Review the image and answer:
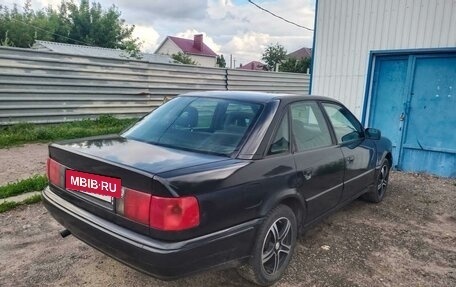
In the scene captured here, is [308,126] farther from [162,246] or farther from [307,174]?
[162,246]

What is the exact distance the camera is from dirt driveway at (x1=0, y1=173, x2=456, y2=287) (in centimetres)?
278

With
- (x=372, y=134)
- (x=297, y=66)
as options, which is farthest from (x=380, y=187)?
(x=297, y=66)

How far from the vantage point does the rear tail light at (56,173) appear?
264cm

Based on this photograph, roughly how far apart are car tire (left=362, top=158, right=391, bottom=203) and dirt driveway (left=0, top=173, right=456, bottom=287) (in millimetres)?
214

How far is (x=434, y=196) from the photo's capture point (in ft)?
17.4

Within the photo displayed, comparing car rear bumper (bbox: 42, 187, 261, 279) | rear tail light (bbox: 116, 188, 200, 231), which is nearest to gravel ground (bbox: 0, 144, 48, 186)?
car rear bumper (bbox: 42, 187, 261, 279)

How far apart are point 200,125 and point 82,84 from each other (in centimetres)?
729

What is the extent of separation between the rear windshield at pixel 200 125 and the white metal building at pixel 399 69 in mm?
5046

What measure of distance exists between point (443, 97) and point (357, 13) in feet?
7.87

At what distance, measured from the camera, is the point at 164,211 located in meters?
2.01

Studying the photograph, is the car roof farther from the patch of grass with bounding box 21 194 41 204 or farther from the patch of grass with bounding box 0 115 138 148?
the patch of grass with bounding box 0 115 138 148

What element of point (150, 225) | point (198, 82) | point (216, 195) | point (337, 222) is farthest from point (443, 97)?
point (198, 82)

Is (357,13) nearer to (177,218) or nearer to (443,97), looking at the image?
(443,97)

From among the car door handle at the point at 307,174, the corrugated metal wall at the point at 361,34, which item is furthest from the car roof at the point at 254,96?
the corrugated metal wall at the point at 361,34
